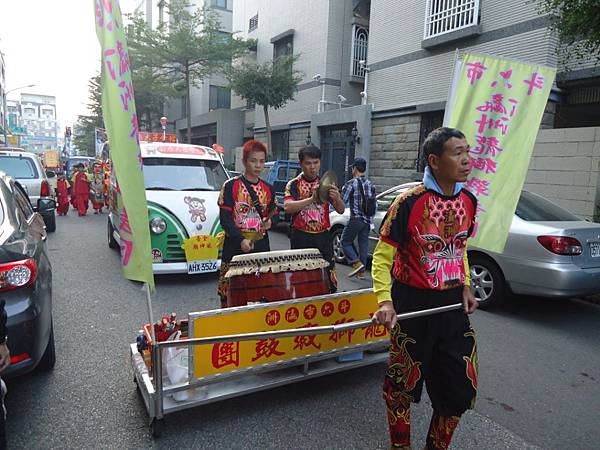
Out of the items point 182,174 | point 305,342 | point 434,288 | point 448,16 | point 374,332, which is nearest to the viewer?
point 434,288

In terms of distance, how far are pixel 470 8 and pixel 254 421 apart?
11.3m

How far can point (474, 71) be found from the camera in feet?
9.11

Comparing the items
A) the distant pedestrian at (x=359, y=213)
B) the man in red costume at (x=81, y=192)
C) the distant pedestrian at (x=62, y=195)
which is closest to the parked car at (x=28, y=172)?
the distant pedestrian at (x=62, y=195)

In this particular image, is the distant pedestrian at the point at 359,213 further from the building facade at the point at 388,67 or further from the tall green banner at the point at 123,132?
the tall green banner at the point at 123,132

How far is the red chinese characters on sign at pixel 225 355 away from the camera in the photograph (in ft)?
8.76

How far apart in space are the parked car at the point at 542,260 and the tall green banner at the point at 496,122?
2175 millimetres

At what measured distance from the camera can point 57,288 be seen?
18.4ft

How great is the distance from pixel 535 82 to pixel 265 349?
2349mm

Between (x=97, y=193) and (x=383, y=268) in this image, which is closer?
(x=383, y=268)

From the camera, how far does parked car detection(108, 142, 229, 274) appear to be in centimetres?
580

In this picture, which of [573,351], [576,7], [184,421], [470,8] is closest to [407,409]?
[184,421]

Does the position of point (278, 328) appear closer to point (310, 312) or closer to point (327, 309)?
point (310, 312)

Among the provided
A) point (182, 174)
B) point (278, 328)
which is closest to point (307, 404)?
point (278, 328)

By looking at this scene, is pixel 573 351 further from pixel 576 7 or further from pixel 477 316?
pixel 576 7
